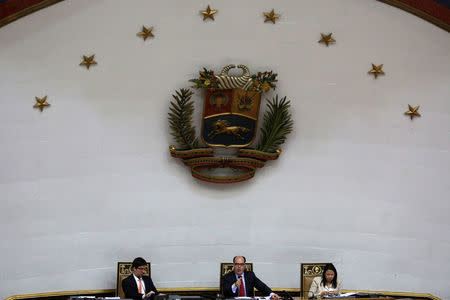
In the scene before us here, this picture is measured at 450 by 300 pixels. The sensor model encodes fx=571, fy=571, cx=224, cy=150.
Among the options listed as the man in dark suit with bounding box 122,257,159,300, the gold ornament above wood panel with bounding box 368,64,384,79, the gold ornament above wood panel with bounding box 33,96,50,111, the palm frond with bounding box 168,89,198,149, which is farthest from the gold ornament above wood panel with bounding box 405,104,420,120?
the gold ornament above wood panel with bounding box 33,96,50,111

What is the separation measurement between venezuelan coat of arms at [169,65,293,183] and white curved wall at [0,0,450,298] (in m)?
0.18

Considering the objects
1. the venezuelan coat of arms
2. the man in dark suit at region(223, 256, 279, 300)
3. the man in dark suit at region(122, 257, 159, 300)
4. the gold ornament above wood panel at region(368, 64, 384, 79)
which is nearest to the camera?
the man in dark suit at region(122, 257, 159, 300)

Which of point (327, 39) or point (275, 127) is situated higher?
point (327, 39)

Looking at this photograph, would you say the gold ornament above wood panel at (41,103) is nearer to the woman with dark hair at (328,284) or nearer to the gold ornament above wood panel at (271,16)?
the gold ornament above wood panel at (271,16)

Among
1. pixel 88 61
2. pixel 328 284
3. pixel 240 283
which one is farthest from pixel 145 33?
pixel 328 284

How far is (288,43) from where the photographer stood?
7648 mm

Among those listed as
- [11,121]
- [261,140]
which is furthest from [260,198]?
[11,121]

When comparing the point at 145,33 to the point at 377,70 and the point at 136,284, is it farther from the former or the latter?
the point at 136,284

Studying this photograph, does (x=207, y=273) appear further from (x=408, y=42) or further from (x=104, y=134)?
(x=408, y=42)

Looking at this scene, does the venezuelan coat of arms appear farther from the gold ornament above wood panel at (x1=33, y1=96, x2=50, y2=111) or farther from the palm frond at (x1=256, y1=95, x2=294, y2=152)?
the gold ornament above wood panel at (x1=33, y1=96, x2=50, y2=111)

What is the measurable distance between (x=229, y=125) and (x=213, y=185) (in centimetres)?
83

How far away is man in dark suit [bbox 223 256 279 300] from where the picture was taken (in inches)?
251

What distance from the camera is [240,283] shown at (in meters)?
6.32

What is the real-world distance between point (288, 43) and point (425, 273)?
3.58 m
